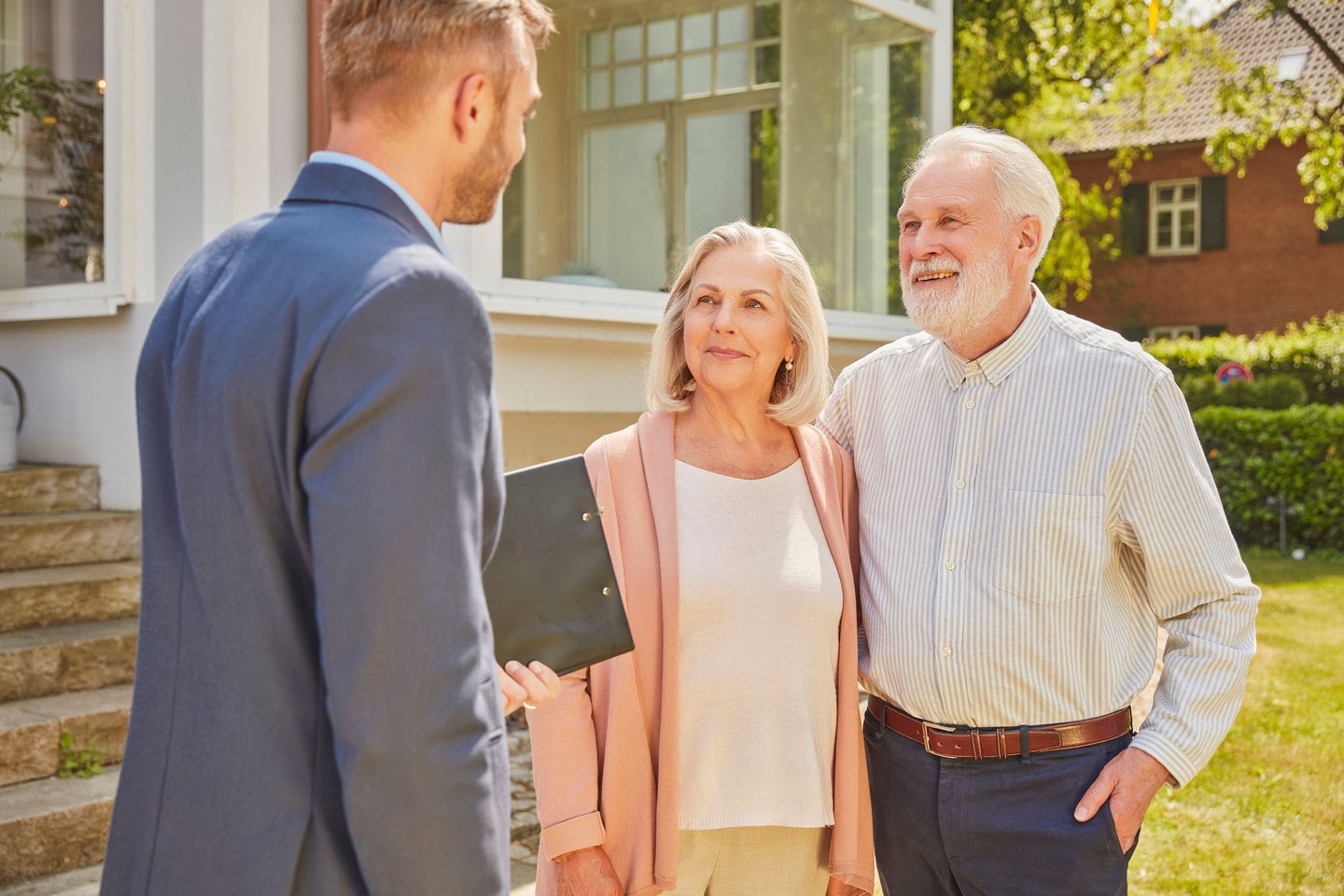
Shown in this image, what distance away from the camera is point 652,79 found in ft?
22.2

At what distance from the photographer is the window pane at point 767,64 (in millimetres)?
7117

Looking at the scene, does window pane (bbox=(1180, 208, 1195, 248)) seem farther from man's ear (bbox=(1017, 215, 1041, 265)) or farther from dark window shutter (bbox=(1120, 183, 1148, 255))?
man's ear (bbox=(1017, 215, 1041, 265))

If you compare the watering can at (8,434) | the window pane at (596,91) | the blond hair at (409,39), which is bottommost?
the watering can at (8,434)

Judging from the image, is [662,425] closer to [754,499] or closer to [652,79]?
[754,499]

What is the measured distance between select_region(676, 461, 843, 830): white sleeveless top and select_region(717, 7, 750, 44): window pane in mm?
5185

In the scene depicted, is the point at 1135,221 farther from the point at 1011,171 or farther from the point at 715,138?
the point at 1011,171

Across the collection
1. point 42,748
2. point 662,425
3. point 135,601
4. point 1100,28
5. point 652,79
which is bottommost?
point 42,748

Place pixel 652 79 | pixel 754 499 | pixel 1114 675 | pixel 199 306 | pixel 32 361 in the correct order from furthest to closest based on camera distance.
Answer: pixel 652 79 < pixel 32 361 < pixel 754 499 < pixel 1114 675 < pixel 199 306

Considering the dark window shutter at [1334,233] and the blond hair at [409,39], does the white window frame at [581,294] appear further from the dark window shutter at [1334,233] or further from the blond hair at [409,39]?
the dark window shutter at [1334,233]

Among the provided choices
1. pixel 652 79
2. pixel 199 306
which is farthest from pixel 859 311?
pixel 199 306

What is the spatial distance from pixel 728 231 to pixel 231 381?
1.57 m

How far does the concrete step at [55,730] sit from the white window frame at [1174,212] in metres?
25.9

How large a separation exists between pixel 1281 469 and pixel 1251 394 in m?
2.03

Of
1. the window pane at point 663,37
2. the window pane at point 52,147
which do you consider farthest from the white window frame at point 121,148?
the window pane at point 663,37
